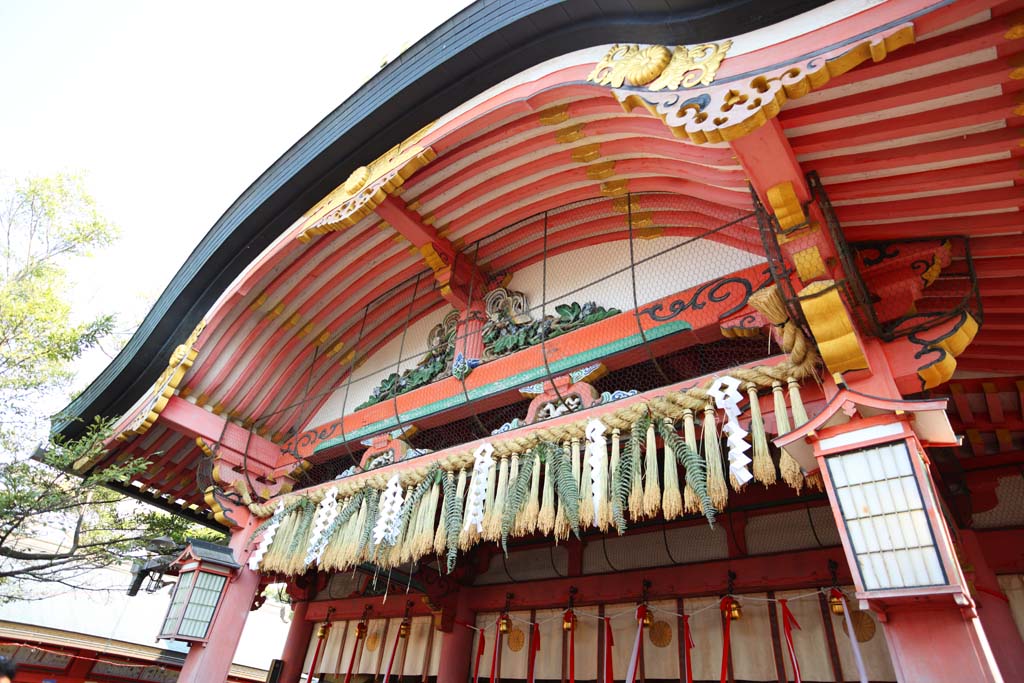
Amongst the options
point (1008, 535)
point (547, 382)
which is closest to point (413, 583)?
point (547, 382)

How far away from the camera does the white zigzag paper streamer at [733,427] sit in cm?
315

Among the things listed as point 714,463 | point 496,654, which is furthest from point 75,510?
point 714,463

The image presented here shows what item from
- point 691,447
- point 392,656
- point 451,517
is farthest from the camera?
point 392,656

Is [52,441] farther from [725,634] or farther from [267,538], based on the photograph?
[725,634]

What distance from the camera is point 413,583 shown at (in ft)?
19.3

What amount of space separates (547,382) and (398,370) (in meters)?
2.25

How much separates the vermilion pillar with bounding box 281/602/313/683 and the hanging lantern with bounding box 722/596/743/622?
5.58 m

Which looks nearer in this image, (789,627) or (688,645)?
(789,627)

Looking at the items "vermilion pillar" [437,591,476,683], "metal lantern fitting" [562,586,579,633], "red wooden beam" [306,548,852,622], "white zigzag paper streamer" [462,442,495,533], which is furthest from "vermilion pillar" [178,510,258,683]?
"white zigzag paper streamer" [462,442,495,533]

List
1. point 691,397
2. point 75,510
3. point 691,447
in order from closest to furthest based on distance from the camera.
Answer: point 691,447 → point 691,397 → point 75,510

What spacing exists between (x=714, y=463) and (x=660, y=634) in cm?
259

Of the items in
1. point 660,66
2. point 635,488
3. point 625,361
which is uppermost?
point 660,66

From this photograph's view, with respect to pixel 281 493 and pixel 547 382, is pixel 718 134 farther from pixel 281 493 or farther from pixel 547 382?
pixel 281 493

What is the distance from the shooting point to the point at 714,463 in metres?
3.27
